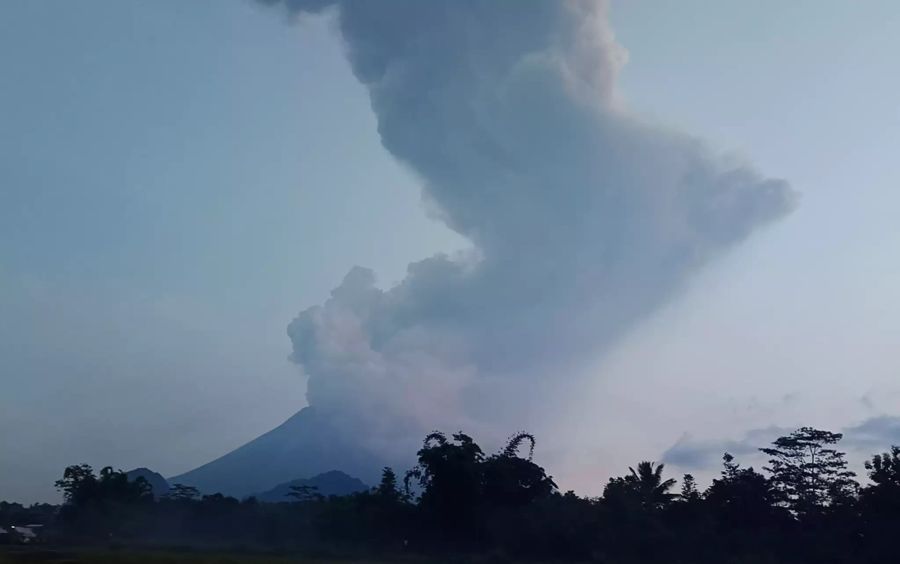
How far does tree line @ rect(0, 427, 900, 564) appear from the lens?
41375mm

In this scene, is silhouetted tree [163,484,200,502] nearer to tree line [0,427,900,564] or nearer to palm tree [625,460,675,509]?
tree line [0,427,900,564]

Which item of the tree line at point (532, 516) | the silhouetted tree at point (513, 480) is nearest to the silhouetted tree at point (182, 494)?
the tree line at point (532, 516)

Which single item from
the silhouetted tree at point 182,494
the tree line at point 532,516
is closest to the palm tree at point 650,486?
the tree line at point 532,516

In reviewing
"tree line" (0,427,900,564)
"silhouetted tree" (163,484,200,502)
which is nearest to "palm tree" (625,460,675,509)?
"tree line" (0,427,900,564)

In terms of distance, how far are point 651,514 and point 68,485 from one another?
36407 millimetres

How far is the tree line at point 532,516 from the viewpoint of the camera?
4138 centimetres

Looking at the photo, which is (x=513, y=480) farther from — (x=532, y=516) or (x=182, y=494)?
(x=182, y=494)

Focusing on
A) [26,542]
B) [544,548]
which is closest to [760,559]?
[544,548]

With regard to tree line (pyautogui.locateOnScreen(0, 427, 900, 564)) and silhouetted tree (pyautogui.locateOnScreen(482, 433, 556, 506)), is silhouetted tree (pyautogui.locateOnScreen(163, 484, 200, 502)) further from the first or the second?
silhouetted tree (pyautogui.locateOnScreen(482, 433, 556, 506))

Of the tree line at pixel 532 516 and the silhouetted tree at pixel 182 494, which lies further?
the silhouetted tree at pixel 182 494

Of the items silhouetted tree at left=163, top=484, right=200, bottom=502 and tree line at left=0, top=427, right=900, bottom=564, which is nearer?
tree line at left=0, top=427, right=900, bottom=564

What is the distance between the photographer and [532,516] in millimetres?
43500

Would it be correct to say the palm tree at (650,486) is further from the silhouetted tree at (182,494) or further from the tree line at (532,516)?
the silhouetted tree at (182,494)

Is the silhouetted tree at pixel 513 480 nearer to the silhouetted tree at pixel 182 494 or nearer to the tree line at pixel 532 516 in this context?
the tree line at pixel 532 516
